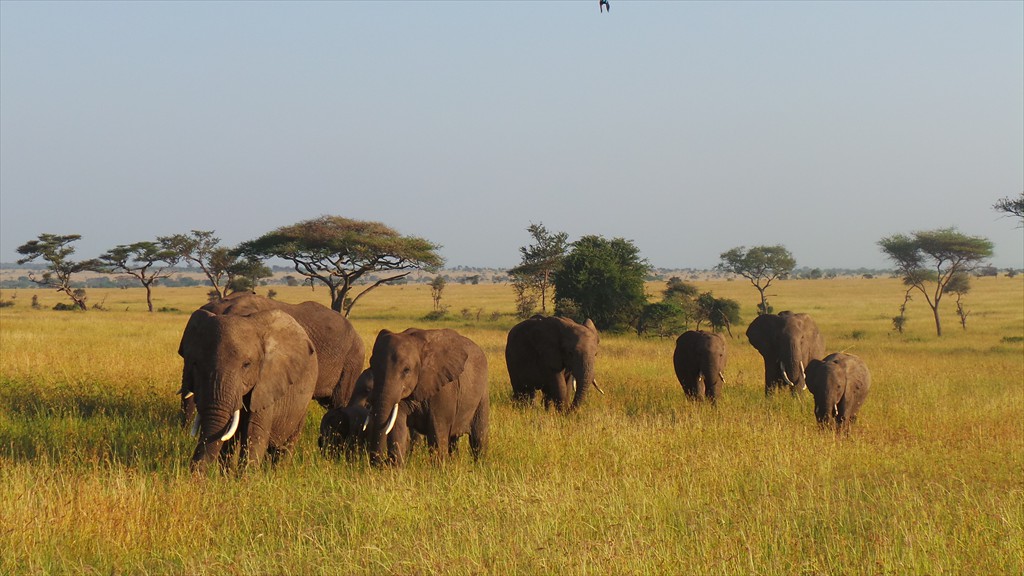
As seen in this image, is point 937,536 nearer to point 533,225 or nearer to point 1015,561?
point 1015,561

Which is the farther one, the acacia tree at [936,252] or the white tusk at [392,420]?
the acacia tree at [936,252]

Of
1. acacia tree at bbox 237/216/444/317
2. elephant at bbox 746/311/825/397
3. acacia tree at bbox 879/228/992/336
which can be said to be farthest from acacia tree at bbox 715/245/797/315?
elephant at bbox 746/311/825/397

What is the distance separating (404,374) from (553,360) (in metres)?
5.36

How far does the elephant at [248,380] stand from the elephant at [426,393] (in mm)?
829

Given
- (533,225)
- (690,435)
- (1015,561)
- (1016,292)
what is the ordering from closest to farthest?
(1015,561), (690,435), (533,225), (1016,292)

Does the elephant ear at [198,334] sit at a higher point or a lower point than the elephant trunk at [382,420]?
higher

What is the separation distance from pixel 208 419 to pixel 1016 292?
291 feet

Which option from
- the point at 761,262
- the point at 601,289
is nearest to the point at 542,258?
the point at 601,289

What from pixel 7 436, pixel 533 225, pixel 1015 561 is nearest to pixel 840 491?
pixel 1015 561

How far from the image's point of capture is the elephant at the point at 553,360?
43.2ft

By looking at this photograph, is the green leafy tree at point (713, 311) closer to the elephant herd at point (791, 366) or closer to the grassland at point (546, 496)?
the elephant herd at point (791, 366)

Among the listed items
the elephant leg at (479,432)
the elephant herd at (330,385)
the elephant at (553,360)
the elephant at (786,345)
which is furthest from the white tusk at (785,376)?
the elephant leg at (479,432)

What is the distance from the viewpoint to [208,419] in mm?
7613

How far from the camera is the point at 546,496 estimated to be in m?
7.29
